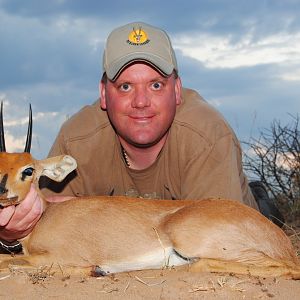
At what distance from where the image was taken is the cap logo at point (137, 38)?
6.96 m

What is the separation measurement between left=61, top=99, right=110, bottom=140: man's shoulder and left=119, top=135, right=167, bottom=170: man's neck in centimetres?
33

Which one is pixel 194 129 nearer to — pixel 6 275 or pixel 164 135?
pixel 164 135

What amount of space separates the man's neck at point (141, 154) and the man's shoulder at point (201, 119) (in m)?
0.30

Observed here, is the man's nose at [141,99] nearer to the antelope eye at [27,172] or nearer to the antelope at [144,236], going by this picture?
the antelope at [144,236]

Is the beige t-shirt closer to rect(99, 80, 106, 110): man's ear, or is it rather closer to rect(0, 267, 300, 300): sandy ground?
rect(99, 80, 106, 110): man's ear

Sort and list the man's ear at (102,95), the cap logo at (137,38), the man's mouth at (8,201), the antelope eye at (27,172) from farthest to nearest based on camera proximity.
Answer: the man's ear at (102,95), the cap logo at (137,38), the antelope eye at (27,172), the man's mouth at (8,201)

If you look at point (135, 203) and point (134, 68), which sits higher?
point (134, 68)

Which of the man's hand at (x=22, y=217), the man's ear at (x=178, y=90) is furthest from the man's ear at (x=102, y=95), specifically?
the man's hand at (x=22, y=217)

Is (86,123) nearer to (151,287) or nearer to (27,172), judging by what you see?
(27,172)

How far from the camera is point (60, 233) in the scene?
18.9 ft

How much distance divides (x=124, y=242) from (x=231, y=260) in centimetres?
93

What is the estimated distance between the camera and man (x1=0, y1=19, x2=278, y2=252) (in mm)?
6617

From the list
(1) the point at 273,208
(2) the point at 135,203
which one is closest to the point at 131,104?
(2) the point at 135,203

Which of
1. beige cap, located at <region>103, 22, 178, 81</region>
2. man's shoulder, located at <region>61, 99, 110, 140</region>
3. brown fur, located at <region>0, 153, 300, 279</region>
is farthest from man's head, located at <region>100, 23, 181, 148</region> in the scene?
brown fur, located at <region>0, 153, 300, 279</region>
